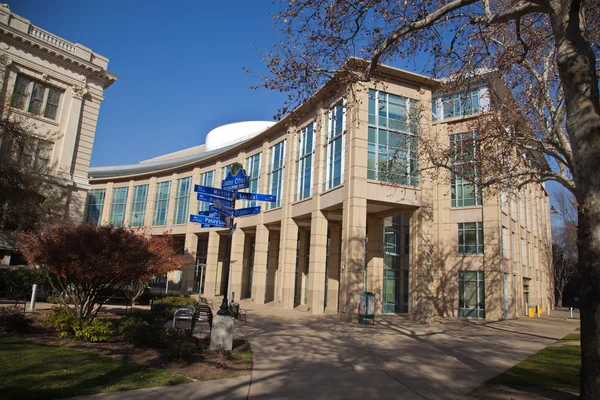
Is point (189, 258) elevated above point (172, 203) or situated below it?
below

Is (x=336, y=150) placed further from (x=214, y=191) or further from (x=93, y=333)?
(x=93, y=333)

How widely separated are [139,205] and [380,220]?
127ft

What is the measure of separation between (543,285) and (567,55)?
48870 millimetres

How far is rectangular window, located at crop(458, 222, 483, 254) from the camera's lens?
30.6 metres

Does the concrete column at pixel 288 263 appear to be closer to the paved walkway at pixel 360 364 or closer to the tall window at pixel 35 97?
the paved walkway at pixel 360 364

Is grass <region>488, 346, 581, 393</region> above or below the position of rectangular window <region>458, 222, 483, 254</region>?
below

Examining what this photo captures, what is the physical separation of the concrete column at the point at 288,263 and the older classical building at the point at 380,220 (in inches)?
3.1

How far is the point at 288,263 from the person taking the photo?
31281 mm

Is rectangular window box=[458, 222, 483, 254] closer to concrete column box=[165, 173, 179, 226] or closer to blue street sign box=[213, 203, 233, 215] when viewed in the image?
blue street sign box=[213, 203, 233, 215]

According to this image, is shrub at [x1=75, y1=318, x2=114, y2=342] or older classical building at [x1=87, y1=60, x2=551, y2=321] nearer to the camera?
shrub at [x1=75, y1=318, x2=114, y2=342]

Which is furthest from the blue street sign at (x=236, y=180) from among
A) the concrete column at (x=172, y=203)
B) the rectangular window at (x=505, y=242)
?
the concrete column at (x=172, y=203)

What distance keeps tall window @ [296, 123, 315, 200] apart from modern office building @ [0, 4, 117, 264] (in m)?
15.5

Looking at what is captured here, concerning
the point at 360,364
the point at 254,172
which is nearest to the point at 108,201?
the point at 254,172

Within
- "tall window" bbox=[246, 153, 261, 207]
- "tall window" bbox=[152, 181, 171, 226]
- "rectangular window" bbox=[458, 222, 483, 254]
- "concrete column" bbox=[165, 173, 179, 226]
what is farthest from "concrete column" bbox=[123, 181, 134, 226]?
"rectangular window" bbox=[458, 222, 483, 254]
